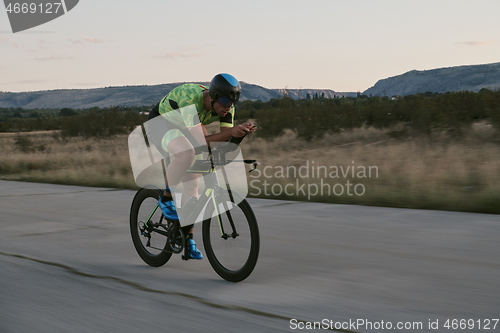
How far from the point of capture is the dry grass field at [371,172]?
34.2ft

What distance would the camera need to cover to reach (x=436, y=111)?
24328mm

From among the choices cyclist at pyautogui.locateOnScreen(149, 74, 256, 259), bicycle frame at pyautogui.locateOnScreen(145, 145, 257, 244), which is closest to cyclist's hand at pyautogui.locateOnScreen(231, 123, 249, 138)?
cyclist at pyautogui.locateOnScreen(149, 74, 256, 259)

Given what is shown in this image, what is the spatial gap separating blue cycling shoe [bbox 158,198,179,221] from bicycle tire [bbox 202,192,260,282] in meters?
0.39

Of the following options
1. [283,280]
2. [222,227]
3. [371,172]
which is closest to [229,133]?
[222,227]

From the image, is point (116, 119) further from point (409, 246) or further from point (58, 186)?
point (409, 246)

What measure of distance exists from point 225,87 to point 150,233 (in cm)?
197

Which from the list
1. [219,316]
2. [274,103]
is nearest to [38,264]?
[219,316]

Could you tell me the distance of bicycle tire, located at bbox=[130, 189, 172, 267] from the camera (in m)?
5.79

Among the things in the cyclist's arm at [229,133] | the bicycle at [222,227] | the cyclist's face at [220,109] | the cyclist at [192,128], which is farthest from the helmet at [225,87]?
the bicycle at [222,227]

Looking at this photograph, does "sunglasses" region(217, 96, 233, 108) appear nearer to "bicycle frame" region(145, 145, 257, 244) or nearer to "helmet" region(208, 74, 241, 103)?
"helmet" region(208, 74, 241, 103)

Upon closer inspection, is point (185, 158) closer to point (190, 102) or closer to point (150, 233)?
point (190, 102)

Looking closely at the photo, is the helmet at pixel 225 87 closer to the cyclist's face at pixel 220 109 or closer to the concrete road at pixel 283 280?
the cyclist's face at pixel 220 109

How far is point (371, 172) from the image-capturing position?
1461cm

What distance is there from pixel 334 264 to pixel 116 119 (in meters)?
37.8
